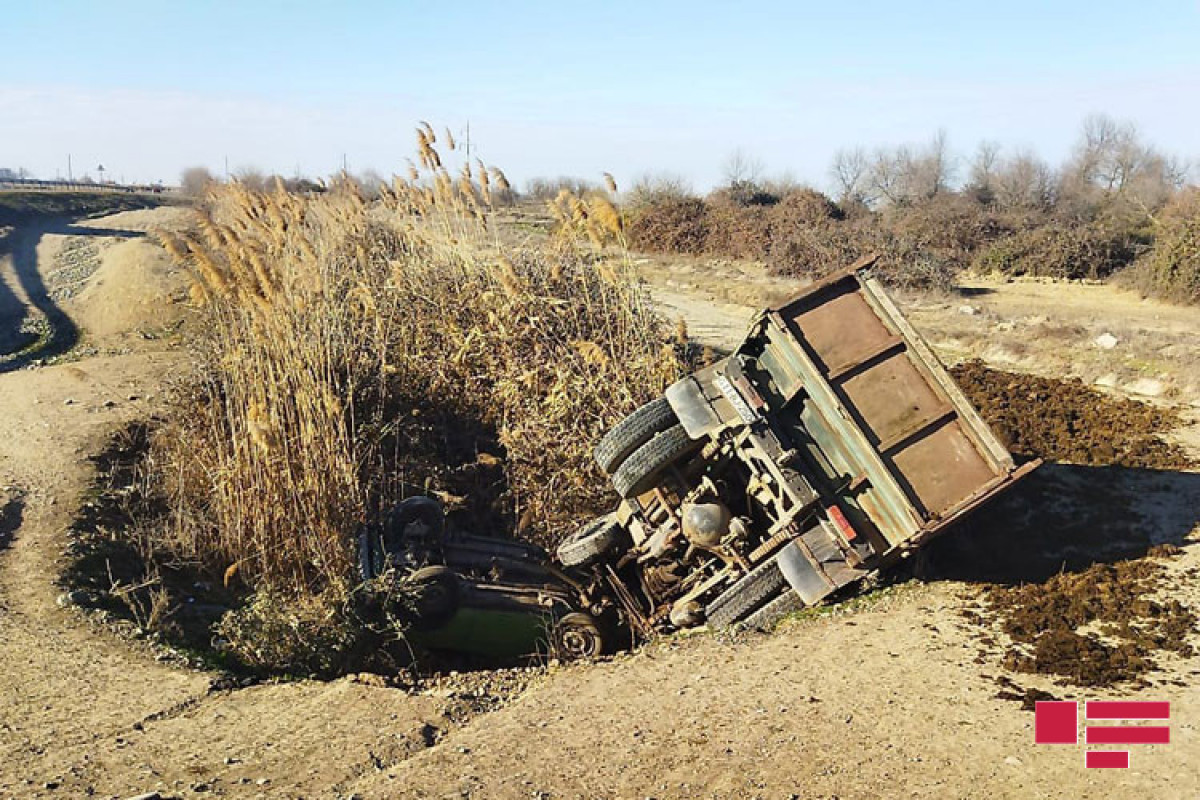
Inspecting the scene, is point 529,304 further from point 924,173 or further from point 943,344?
point 924,173

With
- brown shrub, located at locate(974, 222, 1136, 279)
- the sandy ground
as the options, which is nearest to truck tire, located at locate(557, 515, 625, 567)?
the sandy ground

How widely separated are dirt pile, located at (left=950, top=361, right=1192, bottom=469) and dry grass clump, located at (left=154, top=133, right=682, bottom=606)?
3.50m

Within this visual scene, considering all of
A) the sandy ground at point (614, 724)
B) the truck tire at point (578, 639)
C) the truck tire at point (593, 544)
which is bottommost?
the truck tire at point (578, 639)

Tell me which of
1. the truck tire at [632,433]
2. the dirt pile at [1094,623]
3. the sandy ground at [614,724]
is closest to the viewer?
the sandy ground at [614,724]

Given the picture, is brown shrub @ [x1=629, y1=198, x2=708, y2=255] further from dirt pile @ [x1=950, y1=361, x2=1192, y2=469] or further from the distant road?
the distant road

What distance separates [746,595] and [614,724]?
144 centimetres

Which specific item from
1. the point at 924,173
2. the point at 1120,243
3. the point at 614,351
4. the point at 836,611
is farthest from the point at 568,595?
the point at 924,173

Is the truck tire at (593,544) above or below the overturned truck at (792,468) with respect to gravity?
below

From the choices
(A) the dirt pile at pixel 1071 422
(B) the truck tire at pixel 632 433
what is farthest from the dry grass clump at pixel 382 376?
(A) the dirt pile at pixel 1071 422

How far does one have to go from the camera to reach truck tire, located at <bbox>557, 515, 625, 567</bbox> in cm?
626

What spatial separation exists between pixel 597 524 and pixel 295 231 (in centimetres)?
352

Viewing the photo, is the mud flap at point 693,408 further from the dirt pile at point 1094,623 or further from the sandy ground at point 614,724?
the dirt pile at point 1094,623

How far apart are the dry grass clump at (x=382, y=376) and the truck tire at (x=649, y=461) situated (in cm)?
141

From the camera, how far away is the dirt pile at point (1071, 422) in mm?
7977
